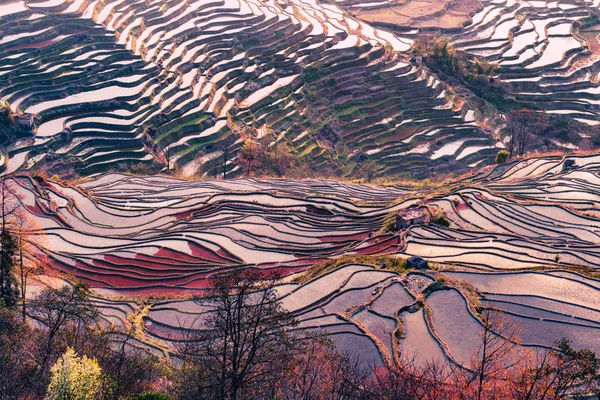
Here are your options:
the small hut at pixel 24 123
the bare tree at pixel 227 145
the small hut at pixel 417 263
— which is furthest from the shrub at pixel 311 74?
the small hut at pixel 417 263

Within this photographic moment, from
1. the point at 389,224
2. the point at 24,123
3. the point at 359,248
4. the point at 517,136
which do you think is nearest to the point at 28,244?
the point at 359,248

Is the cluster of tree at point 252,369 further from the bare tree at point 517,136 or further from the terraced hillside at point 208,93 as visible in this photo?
the bare tree at point 517,136

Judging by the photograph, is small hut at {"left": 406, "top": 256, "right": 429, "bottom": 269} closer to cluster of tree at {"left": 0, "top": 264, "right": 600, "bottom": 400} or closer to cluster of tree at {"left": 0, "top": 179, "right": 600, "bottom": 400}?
cluster of tree at {"left": 0, "top": 179, "right": 600, "bottom": 400}

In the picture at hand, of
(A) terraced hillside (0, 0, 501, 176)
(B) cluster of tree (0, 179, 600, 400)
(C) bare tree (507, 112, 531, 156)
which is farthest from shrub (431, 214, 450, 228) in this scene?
(C) bare tree (507, 112, 531, 156)

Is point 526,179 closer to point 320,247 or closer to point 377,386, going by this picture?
point 320,247

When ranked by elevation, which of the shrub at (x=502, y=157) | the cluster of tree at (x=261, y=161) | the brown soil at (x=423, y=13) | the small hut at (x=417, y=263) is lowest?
the small hut at (x=417, y=263)

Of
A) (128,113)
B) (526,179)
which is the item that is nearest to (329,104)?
(128,113)
